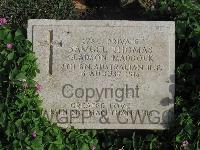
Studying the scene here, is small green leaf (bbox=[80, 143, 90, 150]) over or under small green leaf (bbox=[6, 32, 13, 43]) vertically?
under

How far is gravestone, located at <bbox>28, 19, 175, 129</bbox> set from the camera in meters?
4.44

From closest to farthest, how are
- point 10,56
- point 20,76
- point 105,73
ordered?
point 20,76 → point 10,56 → point 105,73

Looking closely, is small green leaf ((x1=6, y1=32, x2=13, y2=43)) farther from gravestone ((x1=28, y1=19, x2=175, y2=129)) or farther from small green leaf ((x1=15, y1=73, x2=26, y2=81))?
small green leaf ((x1=15, y1=73, x2=26, y2=81))

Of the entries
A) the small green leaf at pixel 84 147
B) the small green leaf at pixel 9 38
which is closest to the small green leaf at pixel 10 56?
the small green leaf at pixel 9 38

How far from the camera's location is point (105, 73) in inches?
175

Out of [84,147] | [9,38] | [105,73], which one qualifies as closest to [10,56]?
[9,38]

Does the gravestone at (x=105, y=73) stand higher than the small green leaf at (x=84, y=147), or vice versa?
the gravestone at (x=105, y=73)

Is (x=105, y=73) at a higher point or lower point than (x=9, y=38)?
lower

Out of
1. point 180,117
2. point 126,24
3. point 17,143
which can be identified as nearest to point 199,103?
point 180,117

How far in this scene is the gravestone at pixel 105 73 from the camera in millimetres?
4438

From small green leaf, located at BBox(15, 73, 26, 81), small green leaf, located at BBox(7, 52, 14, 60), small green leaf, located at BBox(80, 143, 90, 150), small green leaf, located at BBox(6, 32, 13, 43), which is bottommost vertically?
small green leaf, located at BBox(80, 143, 90, 150)

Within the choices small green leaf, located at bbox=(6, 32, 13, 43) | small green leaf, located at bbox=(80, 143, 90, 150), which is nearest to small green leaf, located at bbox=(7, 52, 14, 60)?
small green leaf, located at bbox=(6, 32, 13, 43)

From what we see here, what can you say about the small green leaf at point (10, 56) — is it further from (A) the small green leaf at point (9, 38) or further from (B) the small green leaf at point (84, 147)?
(B) the small green leaf at point (84, 147)

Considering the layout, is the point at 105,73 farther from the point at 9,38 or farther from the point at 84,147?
the point at 9,38
